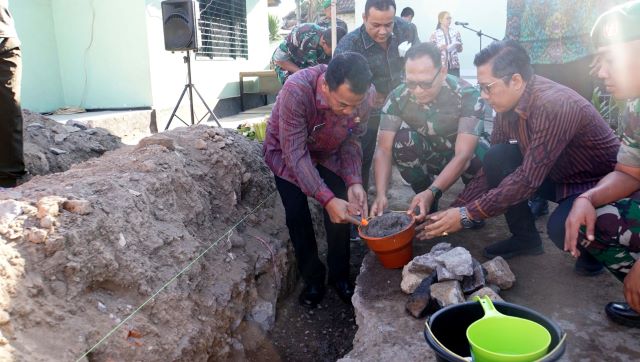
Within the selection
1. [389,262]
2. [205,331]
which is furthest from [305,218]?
[205,331]

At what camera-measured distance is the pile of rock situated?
2.26 m

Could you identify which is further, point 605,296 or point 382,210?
point 382,210

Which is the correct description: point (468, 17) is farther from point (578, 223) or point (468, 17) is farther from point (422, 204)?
point (578, 223)

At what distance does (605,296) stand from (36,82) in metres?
6.04

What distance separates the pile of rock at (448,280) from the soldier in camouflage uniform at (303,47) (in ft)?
8.11

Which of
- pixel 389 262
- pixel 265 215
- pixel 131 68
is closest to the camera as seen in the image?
pixel 389 262

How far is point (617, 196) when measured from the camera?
84.4 inches

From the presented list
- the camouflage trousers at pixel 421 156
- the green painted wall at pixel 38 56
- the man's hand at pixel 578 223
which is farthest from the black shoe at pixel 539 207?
the green painted wall at pixel 38 56

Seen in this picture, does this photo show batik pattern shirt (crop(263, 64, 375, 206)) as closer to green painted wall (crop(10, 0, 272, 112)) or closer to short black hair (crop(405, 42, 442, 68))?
short black hair (crop(405, 42, 442, 68))

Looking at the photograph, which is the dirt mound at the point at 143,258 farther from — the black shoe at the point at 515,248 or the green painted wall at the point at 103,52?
the green painted wall at the point at 103,52

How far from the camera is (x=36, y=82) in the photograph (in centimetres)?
588

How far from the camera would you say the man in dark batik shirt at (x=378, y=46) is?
3590mm

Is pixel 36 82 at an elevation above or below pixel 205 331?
above

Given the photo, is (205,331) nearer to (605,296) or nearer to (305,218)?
(305,218)
